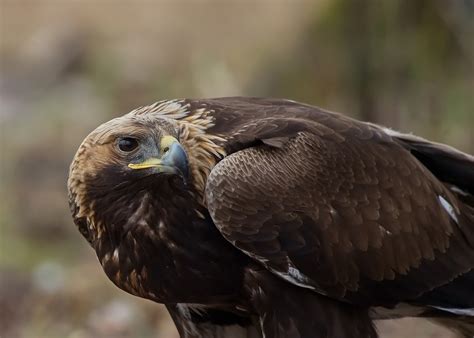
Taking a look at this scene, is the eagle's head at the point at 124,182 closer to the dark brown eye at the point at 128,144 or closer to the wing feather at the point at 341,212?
the dark brown eye at the point at 128,144

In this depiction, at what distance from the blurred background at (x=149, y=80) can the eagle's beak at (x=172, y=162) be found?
127 inches

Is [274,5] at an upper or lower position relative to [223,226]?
lower

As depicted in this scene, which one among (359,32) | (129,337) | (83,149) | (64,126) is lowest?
(64,126)

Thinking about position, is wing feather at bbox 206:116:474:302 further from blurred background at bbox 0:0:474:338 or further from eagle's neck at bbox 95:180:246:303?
blurred background at bbox 0:0:474:338

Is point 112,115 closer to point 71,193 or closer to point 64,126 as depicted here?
point 64,126

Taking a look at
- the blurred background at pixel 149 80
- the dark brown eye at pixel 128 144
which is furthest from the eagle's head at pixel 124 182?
the blurred background at pixel 149 80

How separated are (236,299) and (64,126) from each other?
1070cm

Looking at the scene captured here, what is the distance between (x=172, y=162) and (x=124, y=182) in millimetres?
325

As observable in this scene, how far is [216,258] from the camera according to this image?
18.6 feet

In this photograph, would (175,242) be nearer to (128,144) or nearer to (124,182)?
(124,182)

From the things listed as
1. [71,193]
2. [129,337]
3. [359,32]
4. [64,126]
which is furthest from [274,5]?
[71,193]

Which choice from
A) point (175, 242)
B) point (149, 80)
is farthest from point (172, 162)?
point (149, 80)

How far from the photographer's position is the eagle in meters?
5.58

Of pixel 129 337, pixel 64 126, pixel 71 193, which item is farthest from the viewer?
pixel 64 126
